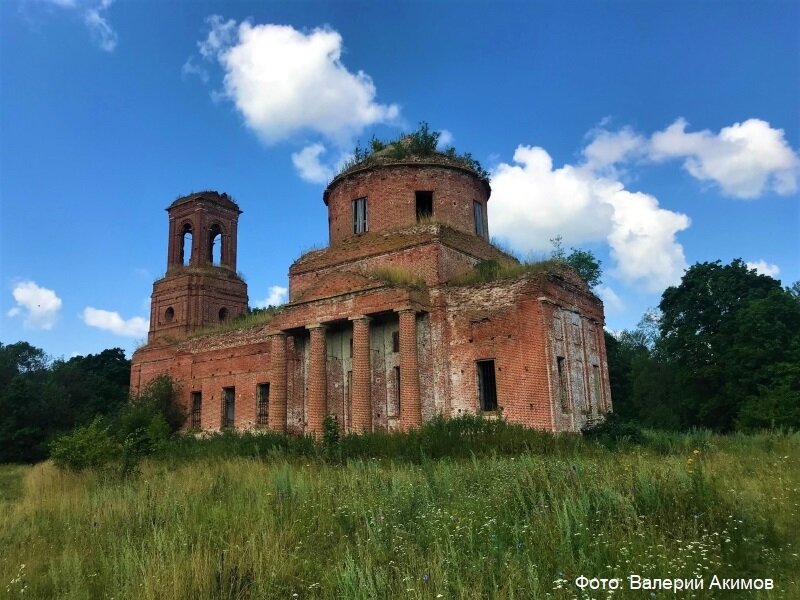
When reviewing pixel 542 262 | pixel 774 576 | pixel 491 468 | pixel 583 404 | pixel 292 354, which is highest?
pixel 542 262

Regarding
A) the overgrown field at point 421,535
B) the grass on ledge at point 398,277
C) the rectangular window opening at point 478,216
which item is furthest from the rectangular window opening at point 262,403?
the overgrown field at point 421,535

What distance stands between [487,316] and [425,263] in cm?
329

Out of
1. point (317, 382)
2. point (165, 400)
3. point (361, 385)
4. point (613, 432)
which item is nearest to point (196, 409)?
point (165, 400)

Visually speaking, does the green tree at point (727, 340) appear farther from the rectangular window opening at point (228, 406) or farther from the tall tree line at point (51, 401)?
the tall tree line at point (51, 401)

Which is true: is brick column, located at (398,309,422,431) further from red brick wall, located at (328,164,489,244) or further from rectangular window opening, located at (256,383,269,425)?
rectangular window opening, located at (256,383,269,425)

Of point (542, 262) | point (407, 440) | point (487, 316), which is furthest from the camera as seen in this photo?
point (542, 262)

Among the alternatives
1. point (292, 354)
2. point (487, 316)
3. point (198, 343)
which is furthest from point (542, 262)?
point (198, 343)

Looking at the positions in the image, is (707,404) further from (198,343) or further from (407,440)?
(198,343)

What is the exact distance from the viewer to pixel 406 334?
17.8 metres

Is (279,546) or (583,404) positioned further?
(583,404)

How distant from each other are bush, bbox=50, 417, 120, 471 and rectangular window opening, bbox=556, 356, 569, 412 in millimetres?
12223

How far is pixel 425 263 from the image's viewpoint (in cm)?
1988

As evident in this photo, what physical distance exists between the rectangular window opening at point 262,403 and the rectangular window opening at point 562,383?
1213 centimetres

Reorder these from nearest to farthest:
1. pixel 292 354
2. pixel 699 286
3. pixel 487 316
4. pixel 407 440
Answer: pixel 407 440 < pixel 487 316 < pixel 292 354 < pixel 699 286
